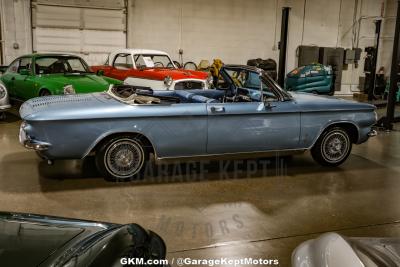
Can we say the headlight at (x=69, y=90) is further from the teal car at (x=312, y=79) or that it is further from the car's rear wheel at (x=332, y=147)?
the teal car at (x=312, y=79)

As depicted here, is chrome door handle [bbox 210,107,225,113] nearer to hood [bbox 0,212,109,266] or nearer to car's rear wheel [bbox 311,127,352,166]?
car's rear wheel [bbox 311,127,352,166]

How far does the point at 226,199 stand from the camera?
16.0 feet

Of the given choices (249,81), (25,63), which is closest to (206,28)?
(25,63)

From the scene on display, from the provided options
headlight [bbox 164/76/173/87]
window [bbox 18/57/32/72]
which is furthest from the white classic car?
window [bbox 18/57/32/72]

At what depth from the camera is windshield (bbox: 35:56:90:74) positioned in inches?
368

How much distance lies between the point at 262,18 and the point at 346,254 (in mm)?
15545

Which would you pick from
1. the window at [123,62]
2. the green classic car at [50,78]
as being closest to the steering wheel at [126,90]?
the green classic car at [50,78]

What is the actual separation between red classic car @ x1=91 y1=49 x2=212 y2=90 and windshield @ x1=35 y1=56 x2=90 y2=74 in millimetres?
544

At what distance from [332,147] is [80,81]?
506cm

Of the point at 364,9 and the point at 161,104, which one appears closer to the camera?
the point at 161,104

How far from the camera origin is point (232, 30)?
16.3 metres

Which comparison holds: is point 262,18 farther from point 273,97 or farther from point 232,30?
point 273,97

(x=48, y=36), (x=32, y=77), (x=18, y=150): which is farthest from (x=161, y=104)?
(x=48, y=36)

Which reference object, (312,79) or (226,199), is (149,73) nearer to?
(226,199)
